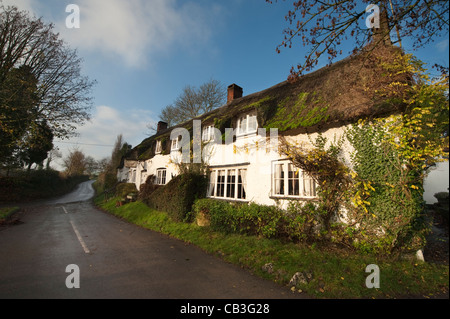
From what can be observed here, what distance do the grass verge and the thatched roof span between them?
4142 mm

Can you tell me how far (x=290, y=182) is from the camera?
23.6 feet

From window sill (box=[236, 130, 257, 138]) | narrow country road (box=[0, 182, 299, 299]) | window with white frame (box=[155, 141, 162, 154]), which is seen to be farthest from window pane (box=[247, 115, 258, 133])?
window with white frame (box=[155, 141, 162, 154])

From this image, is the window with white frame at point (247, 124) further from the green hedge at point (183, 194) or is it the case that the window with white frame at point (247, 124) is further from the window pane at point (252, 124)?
the green hedge at point (183, 194)

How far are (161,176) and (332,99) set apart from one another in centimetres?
1357

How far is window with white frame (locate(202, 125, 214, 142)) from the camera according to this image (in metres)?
11.2

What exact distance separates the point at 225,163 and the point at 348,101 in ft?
19.0

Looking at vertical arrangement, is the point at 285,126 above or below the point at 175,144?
below

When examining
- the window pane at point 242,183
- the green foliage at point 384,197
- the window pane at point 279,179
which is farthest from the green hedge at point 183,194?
the green foliage at point 384,197

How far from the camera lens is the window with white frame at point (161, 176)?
15578mm

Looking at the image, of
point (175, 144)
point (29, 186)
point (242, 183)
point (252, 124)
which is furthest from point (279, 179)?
point (29, 186)

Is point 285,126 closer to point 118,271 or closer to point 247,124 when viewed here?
point 247,124

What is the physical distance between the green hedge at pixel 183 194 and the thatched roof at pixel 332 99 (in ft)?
11.1
